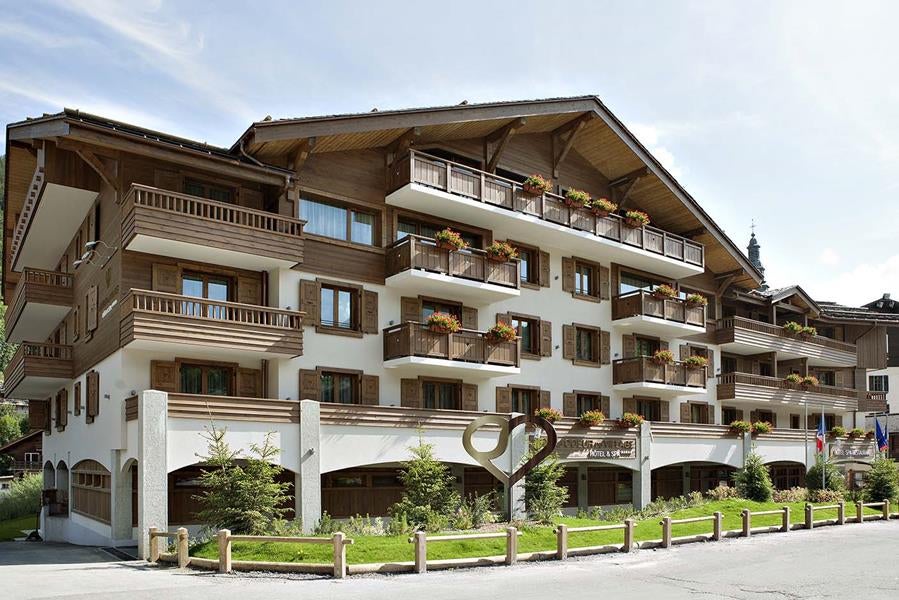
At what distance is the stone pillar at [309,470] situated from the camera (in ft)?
81.5

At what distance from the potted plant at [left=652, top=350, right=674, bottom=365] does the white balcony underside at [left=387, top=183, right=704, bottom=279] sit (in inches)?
150

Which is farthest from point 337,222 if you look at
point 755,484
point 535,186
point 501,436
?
point 755,484

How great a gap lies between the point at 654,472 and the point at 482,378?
12.4 m

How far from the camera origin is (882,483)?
41.0 meters

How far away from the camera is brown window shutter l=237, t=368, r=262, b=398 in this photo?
87.6 feet

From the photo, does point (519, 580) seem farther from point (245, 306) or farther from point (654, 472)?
point (654, 472)

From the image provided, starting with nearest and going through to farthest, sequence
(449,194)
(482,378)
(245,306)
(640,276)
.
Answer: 1. (245,306)
2. (449,194)
3. (482,378)
4. (640,276)

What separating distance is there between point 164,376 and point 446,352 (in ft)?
28.6

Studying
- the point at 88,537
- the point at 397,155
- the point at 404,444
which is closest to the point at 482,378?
the point at 404,444

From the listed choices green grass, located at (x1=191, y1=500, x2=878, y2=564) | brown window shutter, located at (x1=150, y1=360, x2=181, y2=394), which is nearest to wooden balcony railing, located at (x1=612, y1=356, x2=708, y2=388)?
green grass, located at (x1=191, y1=500, x2=878, y2=564)

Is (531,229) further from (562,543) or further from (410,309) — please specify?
(562,543)

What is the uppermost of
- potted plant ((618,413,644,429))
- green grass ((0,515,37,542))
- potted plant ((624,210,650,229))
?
potted plant ((624,210,650,229))

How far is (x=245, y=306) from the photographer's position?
25156 millimetres

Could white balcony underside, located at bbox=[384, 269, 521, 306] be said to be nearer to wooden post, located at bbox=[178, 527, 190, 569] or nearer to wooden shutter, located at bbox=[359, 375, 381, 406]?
wooden shutter, located at bbox=[359, 375, 381, 406]
